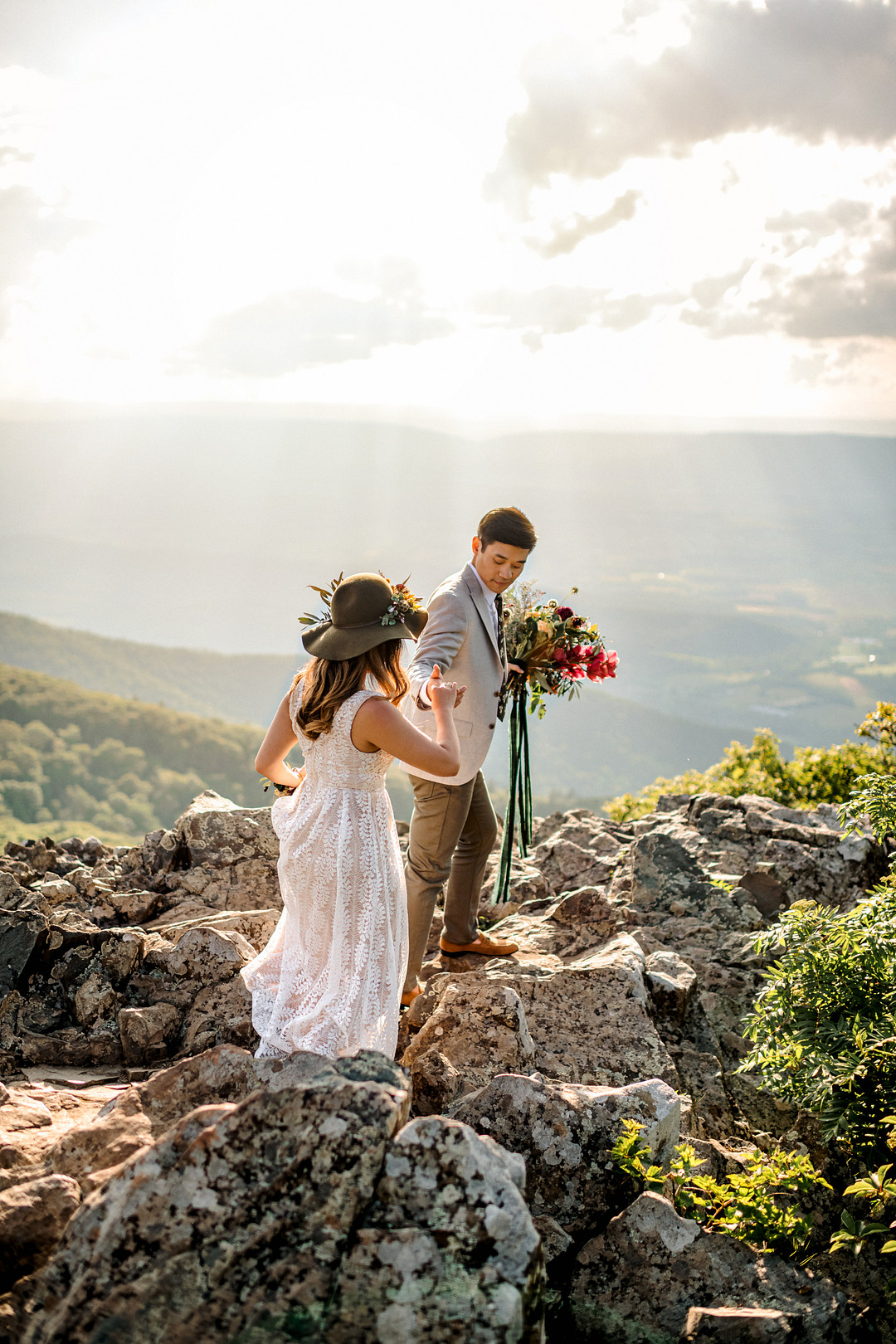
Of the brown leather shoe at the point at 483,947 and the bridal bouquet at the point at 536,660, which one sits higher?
the bridal bouquet at the point at 536,660

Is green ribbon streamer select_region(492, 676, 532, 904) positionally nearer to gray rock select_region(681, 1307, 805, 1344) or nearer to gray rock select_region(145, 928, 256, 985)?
gray rock select_region(145, 928, 256, 985)

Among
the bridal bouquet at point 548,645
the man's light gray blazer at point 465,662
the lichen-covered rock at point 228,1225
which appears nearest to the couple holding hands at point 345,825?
the man's light gray blazer at point 465,662

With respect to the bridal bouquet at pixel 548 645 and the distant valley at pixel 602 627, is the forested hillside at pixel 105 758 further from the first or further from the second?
the distant valley at pixel 602 627

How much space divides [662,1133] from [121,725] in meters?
40.1

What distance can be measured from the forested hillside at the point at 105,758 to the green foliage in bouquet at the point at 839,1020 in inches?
1298

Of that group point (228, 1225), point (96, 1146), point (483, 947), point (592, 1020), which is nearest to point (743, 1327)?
point (228, 1225)

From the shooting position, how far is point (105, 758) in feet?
129

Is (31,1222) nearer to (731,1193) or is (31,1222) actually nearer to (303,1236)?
(303,1236)

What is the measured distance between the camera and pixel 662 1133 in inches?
124

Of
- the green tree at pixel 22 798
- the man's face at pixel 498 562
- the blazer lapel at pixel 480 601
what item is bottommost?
the green tree at pixel 22 798

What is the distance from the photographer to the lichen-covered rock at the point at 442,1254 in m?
2.05

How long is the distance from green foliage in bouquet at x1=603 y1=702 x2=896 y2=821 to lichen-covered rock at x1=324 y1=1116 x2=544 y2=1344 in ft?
21.4

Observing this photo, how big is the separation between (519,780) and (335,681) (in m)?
2.10

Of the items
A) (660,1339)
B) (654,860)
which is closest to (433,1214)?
(660,1339)
